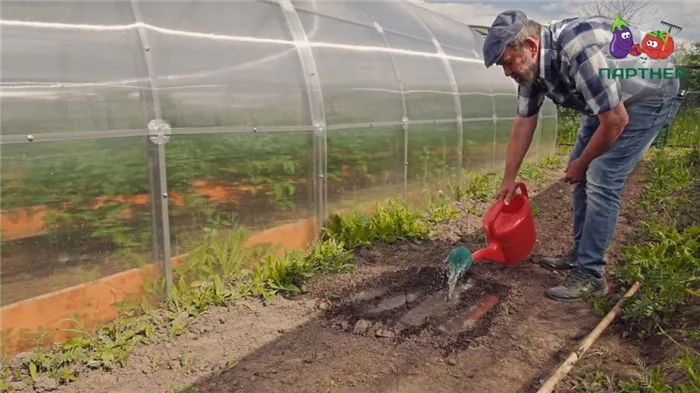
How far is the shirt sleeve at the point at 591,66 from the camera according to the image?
9.40 feet

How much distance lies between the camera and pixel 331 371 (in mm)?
2578

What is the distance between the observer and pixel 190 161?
11.1ft

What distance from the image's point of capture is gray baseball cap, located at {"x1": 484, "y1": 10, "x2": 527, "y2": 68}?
2859 millimetres

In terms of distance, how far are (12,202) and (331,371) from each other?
1.78 metres

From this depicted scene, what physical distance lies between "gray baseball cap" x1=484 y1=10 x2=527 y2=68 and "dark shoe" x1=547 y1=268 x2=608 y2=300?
1.50 meters

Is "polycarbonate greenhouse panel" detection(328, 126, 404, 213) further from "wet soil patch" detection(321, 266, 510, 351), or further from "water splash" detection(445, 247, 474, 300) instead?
"water splash" detection(445, 247, 474, 300)

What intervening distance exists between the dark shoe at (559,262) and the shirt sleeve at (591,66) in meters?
1.38

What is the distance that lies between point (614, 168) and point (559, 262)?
0.94m

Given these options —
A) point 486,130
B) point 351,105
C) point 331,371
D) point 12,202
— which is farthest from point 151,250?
point 486,130

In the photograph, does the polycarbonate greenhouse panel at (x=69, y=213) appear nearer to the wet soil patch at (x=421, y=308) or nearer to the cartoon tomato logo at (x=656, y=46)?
the wet soil patch at (x=421, y=308)

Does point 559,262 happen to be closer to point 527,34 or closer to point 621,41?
point 621,41

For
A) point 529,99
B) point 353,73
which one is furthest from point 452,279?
point 353,73

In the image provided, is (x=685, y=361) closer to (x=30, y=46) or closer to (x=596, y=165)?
(x=596, y=165)

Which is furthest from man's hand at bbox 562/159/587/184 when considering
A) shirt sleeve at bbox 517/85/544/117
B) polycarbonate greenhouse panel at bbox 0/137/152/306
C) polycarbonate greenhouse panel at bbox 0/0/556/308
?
polycarbonate greenhouse panel at bbox 0/137/152/306
